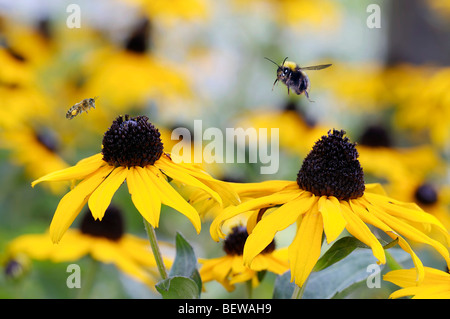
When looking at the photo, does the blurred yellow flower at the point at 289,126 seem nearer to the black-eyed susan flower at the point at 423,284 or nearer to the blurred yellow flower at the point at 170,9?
the blurred yellow flower at the point at 170,9

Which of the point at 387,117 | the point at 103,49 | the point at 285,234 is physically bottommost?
the point at 285,234

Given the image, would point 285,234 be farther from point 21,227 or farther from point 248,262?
point 248,262

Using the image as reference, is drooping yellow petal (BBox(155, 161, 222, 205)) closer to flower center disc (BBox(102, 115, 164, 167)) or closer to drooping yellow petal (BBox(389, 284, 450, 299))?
flower center disc (BBox(102, 115, 164, 167))

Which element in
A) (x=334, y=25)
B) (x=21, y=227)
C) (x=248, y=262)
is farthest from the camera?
(x=334, y=25)

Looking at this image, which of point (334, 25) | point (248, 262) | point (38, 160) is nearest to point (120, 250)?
point (38, 160)

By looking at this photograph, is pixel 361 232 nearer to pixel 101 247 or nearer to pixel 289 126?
pixel 101 247

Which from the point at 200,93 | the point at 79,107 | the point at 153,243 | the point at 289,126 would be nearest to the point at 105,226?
the point at 79,107

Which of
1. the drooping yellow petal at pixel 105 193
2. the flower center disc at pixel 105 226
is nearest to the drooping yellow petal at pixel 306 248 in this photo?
the drooping yellow petal at pixel 105 193
